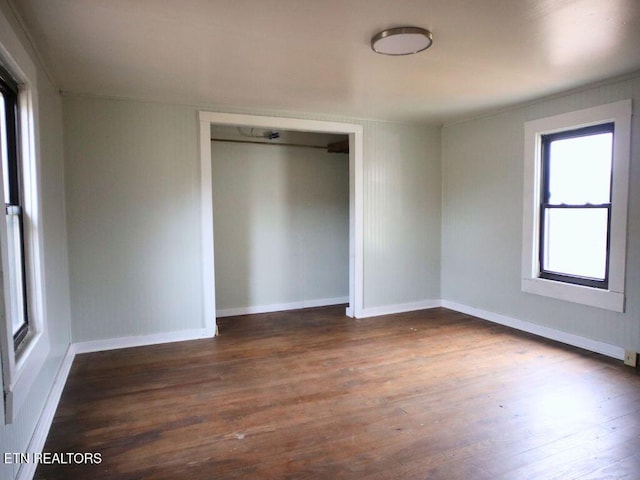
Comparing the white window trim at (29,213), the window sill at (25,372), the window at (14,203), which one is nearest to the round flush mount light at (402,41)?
the white window trim at (29,213)

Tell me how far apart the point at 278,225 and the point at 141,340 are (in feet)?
7.17

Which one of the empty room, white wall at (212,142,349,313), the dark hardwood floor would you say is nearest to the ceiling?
the empty room

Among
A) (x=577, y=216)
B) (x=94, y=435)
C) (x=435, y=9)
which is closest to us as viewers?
(x=435, y=9)

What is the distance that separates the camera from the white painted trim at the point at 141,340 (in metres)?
3.87

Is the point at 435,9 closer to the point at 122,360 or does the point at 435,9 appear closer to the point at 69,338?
the point at 122,360

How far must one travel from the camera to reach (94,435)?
7.95 feet

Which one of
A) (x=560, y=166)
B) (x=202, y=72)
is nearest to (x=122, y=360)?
(x=202, y=72)

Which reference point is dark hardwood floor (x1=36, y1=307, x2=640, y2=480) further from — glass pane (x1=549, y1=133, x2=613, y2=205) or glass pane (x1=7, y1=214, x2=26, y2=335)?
glass pane (x1=549, y1=133, x2=613, y2=205)

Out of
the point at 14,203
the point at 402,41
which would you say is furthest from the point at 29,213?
the point at 402,41

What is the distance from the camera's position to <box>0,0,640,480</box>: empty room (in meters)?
2.23

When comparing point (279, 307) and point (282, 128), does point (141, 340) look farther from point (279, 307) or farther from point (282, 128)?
point (282, 128)

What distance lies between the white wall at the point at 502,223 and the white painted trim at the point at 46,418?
4205mm

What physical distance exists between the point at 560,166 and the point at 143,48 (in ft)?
12.4

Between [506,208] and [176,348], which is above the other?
[506,208]
